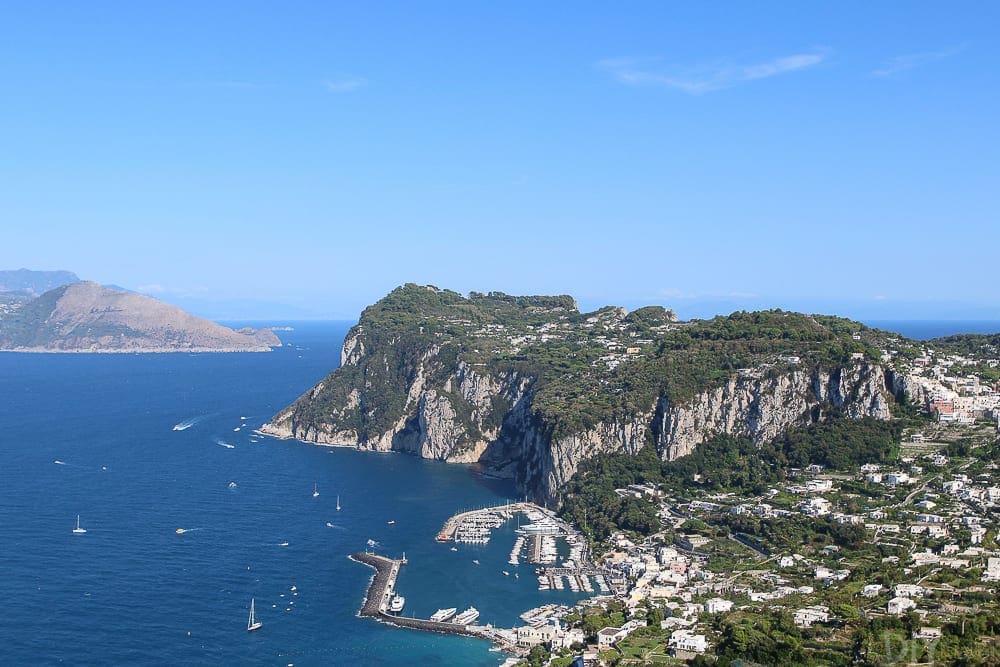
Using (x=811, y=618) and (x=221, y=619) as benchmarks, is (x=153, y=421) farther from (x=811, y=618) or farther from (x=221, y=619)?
(x=811, y=618)

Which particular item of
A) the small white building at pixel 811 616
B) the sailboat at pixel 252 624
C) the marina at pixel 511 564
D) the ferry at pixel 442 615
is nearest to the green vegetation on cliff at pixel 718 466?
the marina at pixel 511 564

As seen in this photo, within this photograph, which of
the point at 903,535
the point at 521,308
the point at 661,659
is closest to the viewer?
the point at 661,659

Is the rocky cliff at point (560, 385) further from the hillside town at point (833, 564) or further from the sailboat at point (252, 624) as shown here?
the sailboat at point (252, 624)

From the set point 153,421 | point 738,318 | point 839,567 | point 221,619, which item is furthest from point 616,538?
point 153,421

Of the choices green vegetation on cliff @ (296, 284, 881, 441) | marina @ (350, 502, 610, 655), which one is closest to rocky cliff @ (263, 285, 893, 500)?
green vegetation on cliff @ (296, 284, 881, 441)

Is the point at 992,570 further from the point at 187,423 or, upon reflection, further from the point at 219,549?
the point at 187,423

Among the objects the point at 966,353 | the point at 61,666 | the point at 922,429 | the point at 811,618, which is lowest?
the point at 61,666

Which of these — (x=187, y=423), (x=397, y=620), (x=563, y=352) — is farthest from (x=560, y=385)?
(x=397, y=620)
